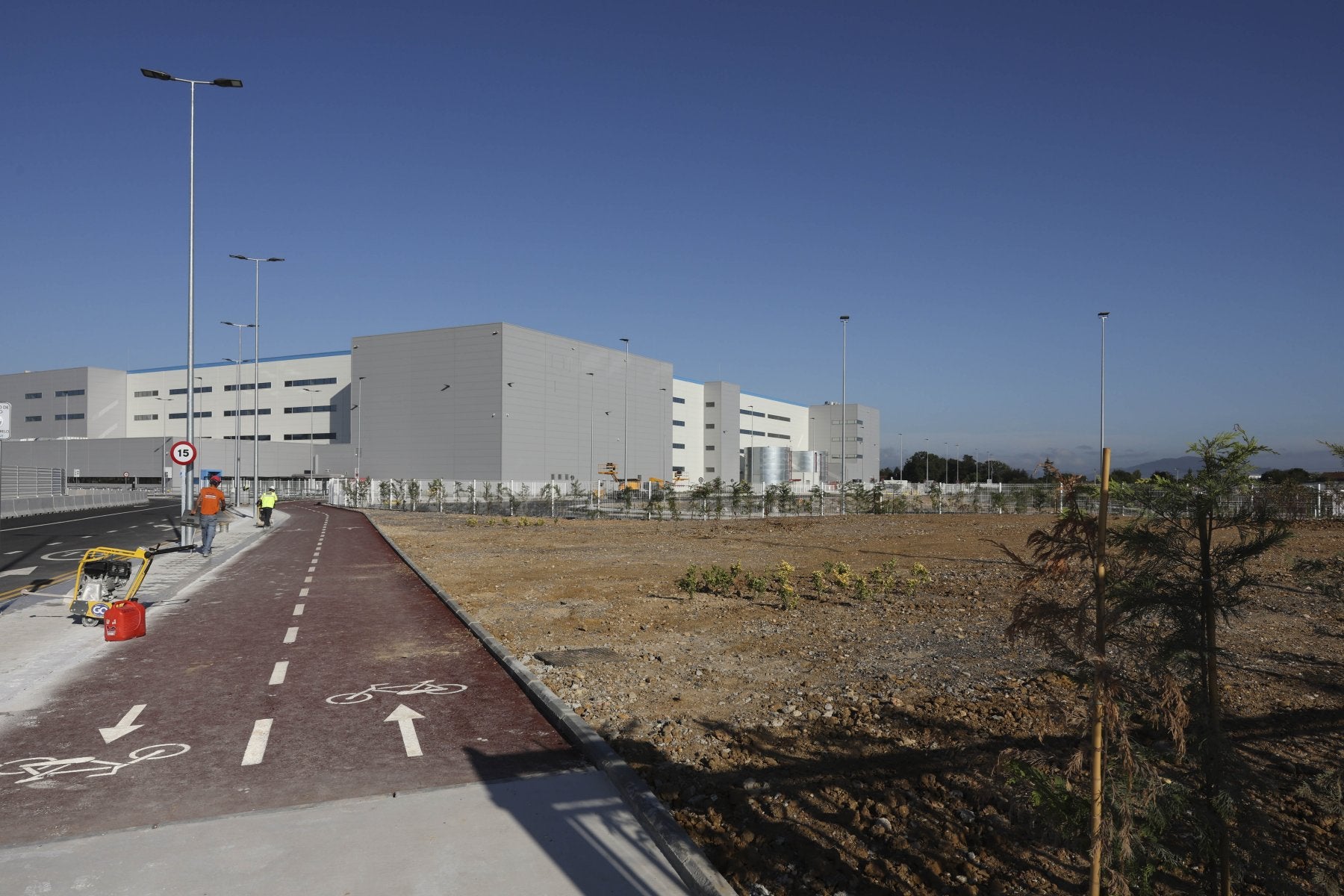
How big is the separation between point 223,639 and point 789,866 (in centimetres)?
921

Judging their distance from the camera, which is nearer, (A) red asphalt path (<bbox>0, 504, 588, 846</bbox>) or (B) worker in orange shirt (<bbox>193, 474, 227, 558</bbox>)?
(A) red asphalt path (<bbox>0, 504, 588, 846</bbox>)

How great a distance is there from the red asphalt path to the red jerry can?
0.14 metres

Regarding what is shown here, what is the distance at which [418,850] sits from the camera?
183 inches

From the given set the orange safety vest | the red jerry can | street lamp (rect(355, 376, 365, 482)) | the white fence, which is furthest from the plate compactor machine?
street lamp (rect(355, 376, 365, 482))

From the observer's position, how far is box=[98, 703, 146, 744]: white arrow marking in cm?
673

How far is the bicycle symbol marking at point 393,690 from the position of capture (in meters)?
7.91

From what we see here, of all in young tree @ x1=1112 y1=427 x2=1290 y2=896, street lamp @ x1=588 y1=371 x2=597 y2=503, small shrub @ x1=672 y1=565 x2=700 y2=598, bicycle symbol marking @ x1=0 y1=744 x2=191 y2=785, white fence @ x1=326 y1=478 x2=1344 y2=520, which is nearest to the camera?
young tree @ x1=1112 y1=427 x2=1290 y2=896

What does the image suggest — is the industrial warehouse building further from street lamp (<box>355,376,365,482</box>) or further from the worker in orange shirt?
the worker in orange shirt

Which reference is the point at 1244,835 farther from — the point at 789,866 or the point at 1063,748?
the point at 1063,748

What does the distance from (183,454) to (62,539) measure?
790cm

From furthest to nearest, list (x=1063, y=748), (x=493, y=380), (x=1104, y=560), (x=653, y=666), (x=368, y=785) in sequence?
(x=493, y=380) → (x=653, y=666) → (x=1063, y=748) → (x=368, y=785) → (x=1104, y=560)

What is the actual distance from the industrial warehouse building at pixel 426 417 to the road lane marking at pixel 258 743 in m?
56.5

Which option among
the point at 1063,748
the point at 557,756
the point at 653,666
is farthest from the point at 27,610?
the point at 1063,748

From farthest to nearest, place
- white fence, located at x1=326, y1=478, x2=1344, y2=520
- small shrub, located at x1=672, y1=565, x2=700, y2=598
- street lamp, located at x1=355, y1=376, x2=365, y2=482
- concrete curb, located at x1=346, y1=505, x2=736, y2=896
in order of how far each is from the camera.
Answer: street lamp, located at x1=355, y1=376, x2=365, y2=482, white fence, located at x1=326, y1=478, x2=1344, y2=520, small shrub, located at x1=672, y1=565, x2=700, y2=598, concrete curb, located at x1=346, y1=505, x2=736, y2=896
